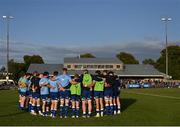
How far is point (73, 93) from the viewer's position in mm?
20750

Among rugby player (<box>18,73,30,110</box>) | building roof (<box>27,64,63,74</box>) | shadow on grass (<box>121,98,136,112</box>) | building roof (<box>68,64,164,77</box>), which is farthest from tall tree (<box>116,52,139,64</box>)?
rugby player (<box>18,73,30,110</box>)

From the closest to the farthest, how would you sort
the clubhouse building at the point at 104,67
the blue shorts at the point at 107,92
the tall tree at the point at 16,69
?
the blue shorts at the point at 107,92, the clubhouse building at the point at 104,67, the tall tree at the point at 16,69

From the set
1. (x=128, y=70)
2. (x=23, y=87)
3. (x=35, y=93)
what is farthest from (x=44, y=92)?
(x=128, y=70)

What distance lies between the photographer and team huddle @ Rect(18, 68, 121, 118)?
20.7m

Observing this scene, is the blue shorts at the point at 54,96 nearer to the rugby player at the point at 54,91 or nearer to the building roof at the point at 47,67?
the rugby player at the point at 54,91

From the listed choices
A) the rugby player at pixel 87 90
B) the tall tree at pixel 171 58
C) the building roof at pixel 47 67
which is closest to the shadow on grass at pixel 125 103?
the rugby player at pixel 87 90

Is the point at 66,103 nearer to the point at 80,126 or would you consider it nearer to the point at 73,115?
the point at 73,115

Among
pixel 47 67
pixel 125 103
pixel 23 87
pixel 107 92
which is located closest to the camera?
pixel 107 92

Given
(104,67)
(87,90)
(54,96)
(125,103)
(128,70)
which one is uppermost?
(104,67)

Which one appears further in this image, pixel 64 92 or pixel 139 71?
pixel 139 71

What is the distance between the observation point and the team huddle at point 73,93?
2067cm

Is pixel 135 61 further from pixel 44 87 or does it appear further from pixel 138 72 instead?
pixel 44 87

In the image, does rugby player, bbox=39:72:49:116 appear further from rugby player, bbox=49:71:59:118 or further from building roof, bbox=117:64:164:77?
building roof, bbox=117:64:164:77

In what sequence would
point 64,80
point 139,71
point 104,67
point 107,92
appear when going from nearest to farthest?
point 64,80
point 107,92
point 104,67
point 139,71
